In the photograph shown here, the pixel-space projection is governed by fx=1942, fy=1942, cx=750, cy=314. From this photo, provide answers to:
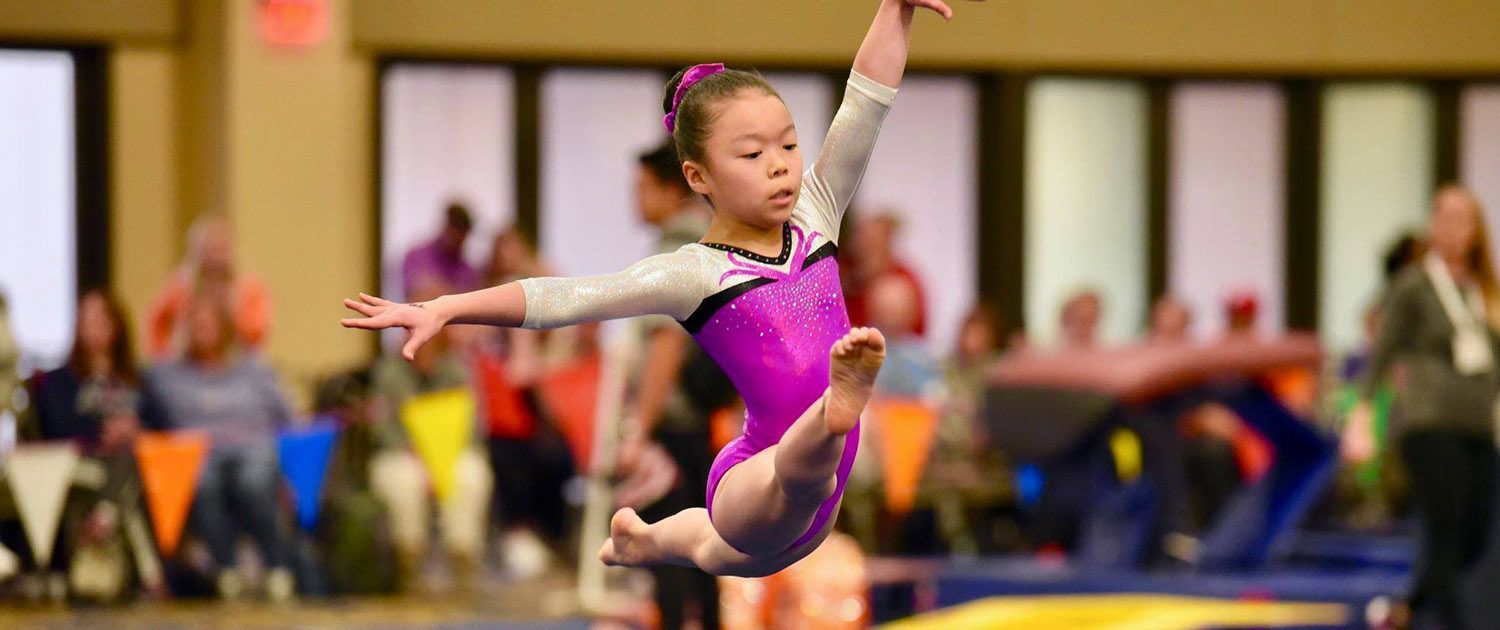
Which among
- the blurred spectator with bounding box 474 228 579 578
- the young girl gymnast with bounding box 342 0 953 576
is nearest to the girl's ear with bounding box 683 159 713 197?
the young girl gymnast with bounding box 342 0 953 576

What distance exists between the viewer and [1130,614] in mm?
5461

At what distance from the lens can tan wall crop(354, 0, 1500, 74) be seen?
8.67 metres

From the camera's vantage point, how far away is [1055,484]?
23.8ft

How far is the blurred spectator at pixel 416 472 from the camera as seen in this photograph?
7.26m

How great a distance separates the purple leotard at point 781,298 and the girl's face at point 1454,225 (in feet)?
10.7

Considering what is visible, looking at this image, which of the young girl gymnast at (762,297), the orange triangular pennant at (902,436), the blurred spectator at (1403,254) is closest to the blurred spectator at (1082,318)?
the orange triangular pennant at (902,436)

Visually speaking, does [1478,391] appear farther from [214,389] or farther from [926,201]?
[926,201]

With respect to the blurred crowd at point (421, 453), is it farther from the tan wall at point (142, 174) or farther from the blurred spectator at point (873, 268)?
the tan wall at point (142, 174)

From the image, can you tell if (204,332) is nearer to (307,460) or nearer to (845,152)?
(307,460)

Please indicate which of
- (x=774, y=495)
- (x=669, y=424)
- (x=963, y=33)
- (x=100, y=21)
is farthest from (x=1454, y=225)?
(x=100, y=21)

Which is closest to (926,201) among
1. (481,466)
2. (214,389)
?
(481,466)

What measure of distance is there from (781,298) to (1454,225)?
3.46 m

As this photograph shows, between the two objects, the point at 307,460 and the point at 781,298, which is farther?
the point at 307,460

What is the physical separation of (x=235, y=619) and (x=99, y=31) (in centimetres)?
369
